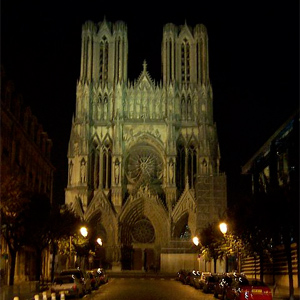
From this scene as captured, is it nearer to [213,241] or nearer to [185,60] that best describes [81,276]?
[213,241]

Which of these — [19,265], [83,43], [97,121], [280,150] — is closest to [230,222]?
[280,150]

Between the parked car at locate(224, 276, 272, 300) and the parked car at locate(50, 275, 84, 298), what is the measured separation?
845 centimetres

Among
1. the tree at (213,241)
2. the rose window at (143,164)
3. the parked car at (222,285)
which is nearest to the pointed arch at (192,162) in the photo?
the rose window at (143,164)

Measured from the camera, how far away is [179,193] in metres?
77.5

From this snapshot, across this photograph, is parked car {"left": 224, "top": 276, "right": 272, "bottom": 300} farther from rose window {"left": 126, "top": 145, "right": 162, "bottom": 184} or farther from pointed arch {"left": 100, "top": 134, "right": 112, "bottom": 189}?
rose window {"left": 126, "top": 145, "right": 162, "bottom": 184}

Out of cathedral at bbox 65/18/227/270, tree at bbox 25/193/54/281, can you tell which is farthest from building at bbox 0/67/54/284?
cathedral at bbox 65/18/227/270

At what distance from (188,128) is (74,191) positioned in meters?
17.6

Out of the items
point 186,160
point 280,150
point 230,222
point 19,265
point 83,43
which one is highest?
point 83,43

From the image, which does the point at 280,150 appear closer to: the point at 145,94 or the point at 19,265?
the point at 19,265

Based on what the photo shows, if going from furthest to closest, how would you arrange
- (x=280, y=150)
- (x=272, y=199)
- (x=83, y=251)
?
(x=83, y=251)
(x=280, y=150)
(x=272, y=199)

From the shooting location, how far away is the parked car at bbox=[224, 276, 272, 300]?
23.9 metres

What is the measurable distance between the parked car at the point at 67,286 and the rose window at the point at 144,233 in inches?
1851

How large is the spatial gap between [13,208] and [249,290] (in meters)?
14.6

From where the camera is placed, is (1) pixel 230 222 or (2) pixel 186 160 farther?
(2) pixel 186 160
